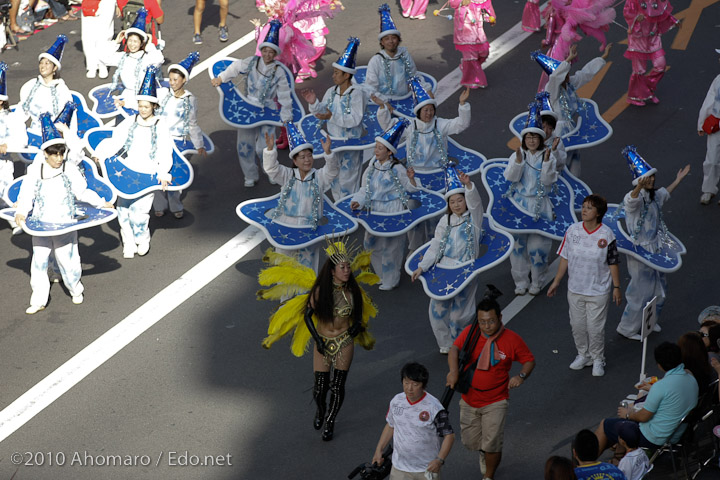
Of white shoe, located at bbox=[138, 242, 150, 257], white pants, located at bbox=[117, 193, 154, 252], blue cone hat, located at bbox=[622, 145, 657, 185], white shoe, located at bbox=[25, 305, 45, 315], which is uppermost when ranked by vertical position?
blue cone hat, located at bbox=[622, 145, 657, 185]

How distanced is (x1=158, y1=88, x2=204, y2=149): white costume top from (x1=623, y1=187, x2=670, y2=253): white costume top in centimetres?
540

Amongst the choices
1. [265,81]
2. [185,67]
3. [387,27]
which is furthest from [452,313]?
[185,67]

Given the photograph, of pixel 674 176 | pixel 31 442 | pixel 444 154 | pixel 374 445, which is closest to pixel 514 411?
pixel 374 445

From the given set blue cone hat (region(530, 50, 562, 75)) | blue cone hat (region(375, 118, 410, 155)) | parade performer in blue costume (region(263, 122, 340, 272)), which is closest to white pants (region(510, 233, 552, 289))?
blue cone hat (region(375, 118, 410, 155))

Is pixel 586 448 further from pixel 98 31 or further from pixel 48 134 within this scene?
pixel 98 31

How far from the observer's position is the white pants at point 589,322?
10.2m

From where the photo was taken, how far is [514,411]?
10.2 m

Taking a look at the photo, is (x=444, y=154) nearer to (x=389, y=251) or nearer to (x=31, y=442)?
(x=389, y=251)

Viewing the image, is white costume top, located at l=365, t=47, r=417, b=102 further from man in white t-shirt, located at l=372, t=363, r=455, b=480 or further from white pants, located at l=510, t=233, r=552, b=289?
man in white t-shirt, located at l=372, t=363, r=455, b=480

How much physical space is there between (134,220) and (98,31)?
5.62 meters

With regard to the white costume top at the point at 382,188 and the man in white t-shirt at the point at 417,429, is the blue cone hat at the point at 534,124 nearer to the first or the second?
the white costume top at the point at 382,188

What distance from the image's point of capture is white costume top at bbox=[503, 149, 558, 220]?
1134 centimetres

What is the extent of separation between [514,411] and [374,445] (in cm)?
138

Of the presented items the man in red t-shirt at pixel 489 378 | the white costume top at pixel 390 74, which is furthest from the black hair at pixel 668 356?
the white costume top at pixel 390 74
